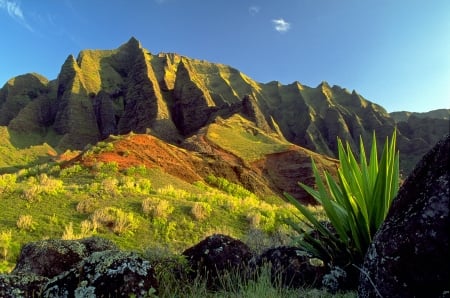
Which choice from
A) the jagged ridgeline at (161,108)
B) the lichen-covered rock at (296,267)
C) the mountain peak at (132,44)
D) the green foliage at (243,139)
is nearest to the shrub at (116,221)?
the lichen-covered rock at (296,267)

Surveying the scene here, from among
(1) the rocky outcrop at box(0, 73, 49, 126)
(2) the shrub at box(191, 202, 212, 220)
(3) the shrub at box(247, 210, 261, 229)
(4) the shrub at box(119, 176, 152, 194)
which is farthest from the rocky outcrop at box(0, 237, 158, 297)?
(1) the rocky outcrop at box(0, 73, 49, 126)

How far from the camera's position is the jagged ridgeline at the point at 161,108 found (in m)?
68.7

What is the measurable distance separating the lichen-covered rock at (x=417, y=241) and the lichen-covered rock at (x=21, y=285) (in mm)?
2864

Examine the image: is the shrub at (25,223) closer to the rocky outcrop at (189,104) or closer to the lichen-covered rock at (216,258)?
the lichen-covered rock at (216,258)

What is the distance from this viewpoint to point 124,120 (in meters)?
75.2

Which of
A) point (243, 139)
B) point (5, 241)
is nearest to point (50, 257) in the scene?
point (5, 241)

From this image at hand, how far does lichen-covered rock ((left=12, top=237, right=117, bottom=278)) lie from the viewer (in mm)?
5008

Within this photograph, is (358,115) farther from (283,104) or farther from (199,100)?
(199,100)

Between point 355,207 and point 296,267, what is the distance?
107 cm

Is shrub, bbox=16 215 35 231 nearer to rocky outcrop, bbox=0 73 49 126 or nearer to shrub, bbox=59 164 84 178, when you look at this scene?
shrub, bbox=59 164 84 178

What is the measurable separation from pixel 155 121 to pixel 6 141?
27279 millimetres

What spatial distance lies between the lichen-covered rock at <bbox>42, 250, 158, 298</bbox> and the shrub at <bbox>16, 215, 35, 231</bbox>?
345 inches

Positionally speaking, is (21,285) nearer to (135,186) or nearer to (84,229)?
(84,229)

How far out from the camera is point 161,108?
227ft
